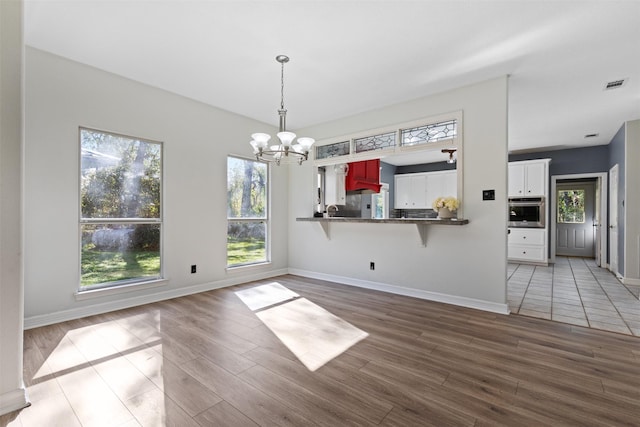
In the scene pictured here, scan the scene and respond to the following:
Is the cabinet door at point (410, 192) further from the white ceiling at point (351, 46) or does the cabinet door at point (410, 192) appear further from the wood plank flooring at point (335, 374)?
the wood plank flooring at point (335, 374)

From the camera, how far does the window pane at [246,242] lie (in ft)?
15.4

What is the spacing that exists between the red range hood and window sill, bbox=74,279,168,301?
3263 millimetres

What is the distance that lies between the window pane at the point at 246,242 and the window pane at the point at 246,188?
16 centimetres

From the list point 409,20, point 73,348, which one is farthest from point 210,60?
point 73,348


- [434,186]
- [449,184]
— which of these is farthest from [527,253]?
[434,186]

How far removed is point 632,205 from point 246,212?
627cm

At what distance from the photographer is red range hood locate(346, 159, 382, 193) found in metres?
5.27

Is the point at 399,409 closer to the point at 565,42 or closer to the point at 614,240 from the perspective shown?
the point at 565,42

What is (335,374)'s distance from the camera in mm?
2066

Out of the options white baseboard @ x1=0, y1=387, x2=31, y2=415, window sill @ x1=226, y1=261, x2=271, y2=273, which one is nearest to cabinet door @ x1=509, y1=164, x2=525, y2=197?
window sill @ x1=226, y1=261, x2=271, y2=273

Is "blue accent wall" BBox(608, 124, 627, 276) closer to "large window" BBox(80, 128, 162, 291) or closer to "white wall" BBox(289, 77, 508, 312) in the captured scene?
"white wall" BBox(289, 77, 508, 312)

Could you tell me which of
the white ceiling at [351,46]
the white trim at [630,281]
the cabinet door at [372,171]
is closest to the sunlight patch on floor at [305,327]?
the cabinet door at [372,171]

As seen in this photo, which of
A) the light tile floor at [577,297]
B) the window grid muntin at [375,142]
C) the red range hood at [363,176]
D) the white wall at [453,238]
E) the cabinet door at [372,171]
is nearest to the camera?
the light tile floor at [577,297]

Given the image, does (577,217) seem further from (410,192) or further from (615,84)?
(615,84)
